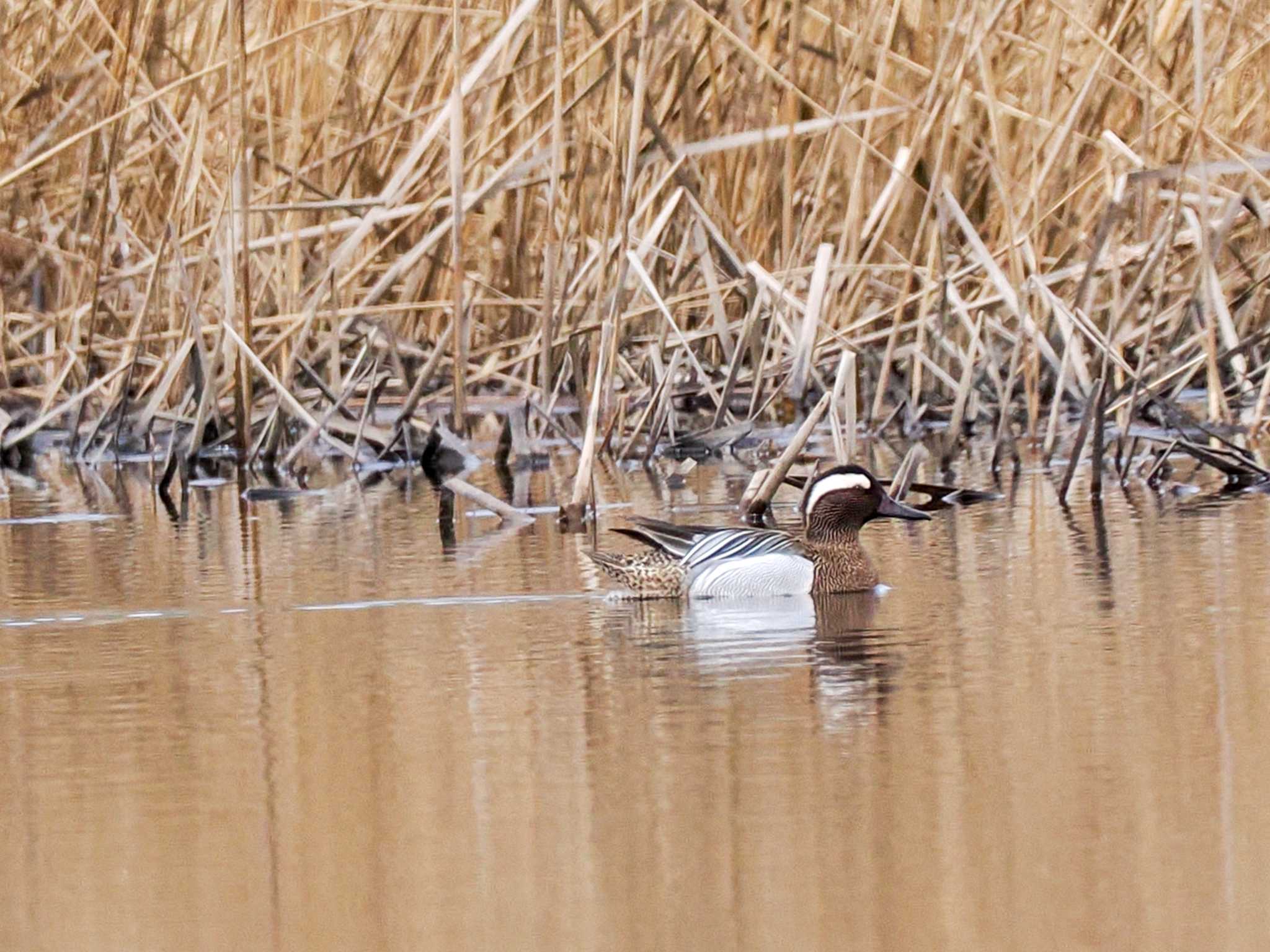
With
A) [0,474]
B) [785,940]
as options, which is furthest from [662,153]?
[785,940]

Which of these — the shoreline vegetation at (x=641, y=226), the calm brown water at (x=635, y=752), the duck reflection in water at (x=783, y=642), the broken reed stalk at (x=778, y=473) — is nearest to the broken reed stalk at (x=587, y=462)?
the calm brown water at (x=635, y=752)

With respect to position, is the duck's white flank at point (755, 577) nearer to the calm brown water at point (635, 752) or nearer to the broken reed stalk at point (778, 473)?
the calm brown water at point (635, 752)

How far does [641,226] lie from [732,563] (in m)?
4.28

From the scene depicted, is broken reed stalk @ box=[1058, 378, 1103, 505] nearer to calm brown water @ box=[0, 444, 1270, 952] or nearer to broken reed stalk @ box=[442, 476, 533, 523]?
calm brown water @ box=[0, 444, 1270, 952]

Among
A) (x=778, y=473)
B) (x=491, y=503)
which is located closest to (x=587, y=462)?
(x=491, y=503)

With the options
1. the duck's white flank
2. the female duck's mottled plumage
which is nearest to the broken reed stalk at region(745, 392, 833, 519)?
the female duck's mottled plumage

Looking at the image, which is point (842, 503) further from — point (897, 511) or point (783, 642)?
point (783, 642)

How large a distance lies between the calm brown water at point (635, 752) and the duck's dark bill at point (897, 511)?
15 cm

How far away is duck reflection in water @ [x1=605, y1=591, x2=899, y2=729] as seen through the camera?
Result: 16.2 ft

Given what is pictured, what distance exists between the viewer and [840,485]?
720 centimetres

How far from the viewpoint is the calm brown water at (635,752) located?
10.8 ft

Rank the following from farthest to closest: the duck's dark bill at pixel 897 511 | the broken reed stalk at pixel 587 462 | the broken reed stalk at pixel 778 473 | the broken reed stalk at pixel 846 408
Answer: the broken reed stalk at pixel 846 408, the broken reed stalk at pixel 778 473, the broken reed stalk at pixel 587 462, the duck's dark bill at pixel 897 511

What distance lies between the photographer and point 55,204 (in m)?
12.4

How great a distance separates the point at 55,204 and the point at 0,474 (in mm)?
1999
